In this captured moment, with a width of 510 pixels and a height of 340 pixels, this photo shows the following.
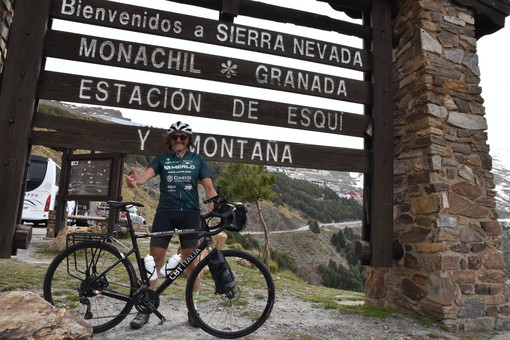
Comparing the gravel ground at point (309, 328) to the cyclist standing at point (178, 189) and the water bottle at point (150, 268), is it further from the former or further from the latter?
the water bottle at point (150, 268)

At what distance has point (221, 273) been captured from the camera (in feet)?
10.4

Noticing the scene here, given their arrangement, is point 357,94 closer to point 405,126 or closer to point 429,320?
point 405,126

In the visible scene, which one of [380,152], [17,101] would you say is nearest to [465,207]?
[380,152]

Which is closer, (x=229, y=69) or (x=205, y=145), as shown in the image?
(x=205, y=145)

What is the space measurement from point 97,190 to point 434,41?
9.27 meters

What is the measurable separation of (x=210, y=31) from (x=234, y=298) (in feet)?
10.7

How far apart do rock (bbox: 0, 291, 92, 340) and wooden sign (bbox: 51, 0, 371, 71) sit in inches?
128

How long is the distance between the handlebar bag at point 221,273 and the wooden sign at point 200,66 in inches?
92.4

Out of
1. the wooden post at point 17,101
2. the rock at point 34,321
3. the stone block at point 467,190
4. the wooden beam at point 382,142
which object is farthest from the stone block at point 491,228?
the wooden post at point 17,101

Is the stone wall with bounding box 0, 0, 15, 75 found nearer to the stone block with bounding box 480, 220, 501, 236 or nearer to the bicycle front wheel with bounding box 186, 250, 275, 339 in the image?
the bicycle front wheel with bounding box 186, 250, 275, 339

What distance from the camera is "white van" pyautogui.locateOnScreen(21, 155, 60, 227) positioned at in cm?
1381

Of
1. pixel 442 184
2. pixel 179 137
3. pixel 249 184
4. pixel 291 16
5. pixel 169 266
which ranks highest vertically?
pixel 291 16

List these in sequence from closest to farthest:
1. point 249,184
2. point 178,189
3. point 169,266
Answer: point 169,266
point 178,189
point 249,184

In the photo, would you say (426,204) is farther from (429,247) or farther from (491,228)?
(491,228)
